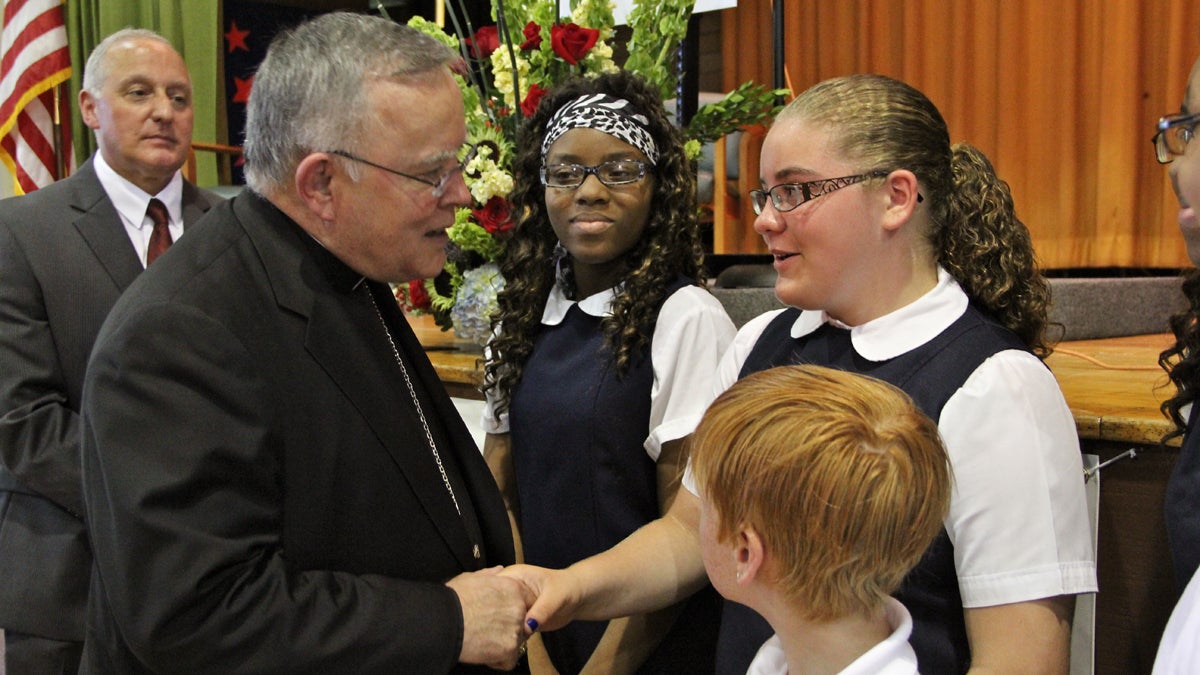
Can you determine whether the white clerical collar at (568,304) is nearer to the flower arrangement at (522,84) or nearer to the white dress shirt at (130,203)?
the flower arrangement at (522,84)

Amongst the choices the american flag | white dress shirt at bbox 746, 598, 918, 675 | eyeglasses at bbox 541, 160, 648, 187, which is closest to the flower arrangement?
Result: eyeglasses at bbox 541, 160, 648, 187

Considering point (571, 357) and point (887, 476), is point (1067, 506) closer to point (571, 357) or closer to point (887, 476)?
point (887, 476)

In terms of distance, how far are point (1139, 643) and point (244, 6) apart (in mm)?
5925

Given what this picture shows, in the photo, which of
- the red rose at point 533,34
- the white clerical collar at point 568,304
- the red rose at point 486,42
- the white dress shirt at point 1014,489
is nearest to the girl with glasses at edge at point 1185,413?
the white dress shirt at point 1014,489

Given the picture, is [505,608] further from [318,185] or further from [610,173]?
[610,173]

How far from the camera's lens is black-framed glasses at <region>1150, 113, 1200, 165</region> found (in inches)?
43.2

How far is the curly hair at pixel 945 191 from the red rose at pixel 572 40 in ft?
3.10

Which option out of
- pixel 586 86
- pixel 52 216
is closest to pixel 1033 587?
pixel 586 86

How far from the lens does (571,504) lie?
1904mm

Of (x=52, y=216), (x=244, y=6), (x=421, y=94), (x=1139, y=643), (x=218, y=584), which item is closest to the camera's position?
(x=218, y=584)

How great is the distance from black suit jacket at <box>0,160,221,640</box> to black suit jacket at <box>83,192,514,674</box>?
1.03 meters

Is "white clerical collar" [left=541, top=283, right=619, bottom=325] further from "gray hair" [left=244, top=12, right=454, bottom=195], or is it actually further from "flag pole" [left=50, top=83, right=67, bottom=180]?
"flag pole" [left=50, top=83, right=67, bottom=180]

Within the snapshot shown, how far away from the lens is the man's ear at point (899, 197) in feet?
4.68

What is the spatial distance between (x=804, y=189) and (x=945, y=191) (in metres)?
0.20
